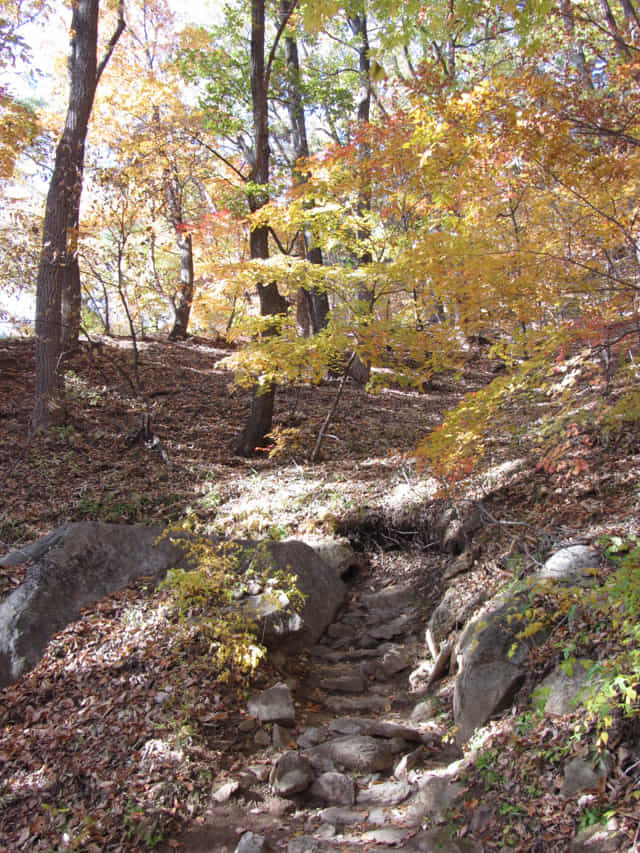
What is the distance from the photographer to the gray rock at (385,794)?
3.23 m

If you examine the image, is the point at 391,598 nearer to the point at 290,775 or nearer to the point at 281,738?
the point at 281,738

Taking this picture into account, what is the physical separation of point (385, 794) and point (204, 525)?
12.8 feet

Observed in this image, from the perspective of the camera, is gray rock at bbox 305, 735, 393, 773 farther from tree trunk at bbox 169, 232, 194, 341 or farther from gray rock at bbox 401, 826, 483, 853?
tree trunk at bbox 169, 232, 194, 341

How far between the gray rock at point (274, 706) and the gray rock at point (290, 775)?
0.47 m

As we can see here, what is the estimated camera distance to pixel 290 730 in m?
4.02

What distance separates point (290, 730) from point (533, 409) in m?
5.34

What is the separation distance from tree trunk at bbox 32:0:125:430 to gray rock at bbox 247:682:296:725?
5690 mm

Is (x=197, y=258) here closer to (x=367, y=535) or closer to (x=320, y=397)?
(x=320, y=397)

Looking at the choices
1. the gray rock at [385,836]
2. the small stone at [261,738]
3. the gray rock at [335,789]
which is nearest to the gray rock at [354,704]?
the small stone at [261,738]

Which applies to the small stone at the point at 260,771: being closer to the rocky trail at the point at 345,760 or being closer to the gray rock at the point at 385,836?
the rocky trail at the point at 345,760

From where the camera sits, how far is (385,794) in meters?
3.29

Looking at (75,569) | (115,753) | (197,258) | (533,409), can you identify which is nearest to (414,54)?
(197,258)

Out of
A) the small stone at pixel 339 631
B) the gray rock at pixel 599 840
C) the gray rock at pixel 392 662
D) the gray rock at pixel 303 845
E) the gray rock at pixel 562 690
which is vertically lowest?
the gray rock at pixel 303 845

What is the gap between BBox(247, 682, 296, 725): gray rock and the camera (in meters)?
4.05
